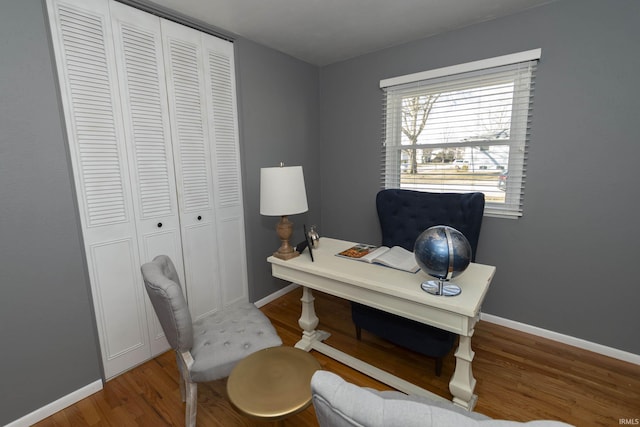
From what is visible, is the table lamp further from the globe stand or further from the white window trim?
the white window trim

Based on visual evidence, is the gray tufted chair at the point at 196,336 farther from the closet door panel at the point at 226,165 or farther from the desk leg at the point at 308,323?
the closet door panel at the point at 226,165

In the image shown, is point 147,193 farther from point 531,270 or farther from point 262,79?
point 531,270

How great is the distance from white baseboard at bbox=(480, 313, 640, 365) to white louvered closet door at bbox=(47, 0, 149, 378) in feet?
9.25

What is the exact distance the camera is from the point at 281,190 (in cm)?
189

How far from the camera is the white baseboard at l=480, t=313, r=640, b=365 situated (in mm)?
1986

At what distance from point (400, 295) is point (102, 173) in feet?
6.35

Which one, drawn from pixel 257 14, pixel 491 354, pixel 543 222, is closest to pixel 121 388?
pixel 491 354

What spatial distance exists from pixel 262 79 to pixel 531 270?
2.82m

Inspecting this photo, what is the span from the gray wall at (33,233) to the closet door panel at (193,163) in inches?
26.4

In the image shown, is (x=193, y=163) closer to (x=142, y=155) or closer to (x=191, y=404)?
(x=142, y=155)

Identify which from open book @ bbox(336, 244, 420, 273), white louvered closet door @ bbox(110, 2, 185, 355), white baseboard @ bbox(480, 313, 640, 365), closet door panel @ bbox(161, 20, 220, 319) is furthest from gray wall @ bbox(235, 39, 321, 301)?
white baseboard @ bbox(480, 313, 640, 365)

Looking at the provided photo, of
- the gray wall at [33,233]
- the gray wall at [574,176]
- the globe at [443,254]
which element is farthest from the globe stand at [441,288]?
the gray wall at [33,233]

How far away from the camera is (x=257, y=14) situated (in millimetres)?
2094

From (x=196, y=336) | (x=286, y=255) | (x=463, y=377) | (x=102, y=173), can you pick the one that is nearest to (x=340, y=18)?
(x=286, y=255)
